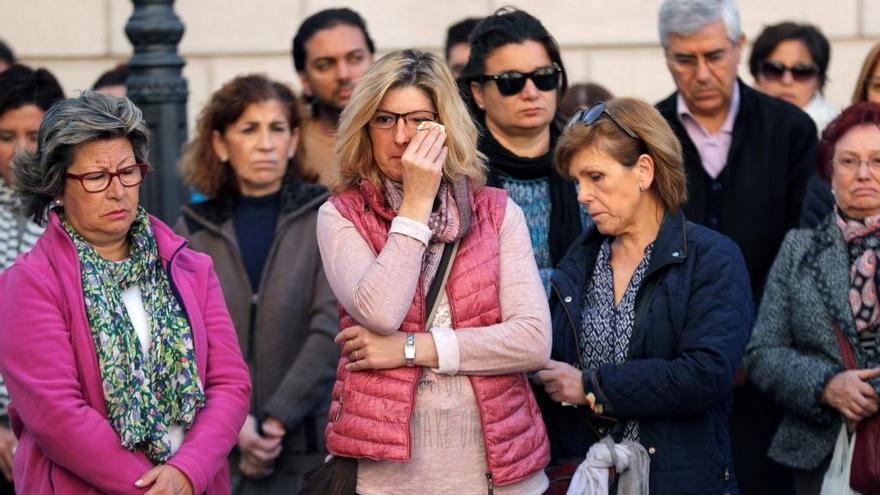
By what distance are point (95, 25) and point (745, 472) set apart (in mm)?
6149

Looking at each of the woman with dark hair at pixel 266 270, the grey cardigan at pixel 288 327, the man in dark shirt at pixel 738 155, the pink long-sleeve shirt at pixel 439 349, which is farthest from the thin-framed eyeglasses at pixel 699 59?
the pink long-sleeve shirt at pixel 439 349

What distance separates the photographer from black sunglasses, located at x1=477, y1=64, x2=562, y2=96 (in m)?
5.94

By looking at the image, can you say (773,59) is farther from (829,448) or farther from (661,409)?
(661,409)

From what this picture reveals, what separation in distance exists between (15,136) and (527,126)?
6.89ft

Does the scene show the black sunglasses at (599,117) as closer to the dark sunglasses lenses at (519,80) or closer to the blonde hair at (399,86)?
the blonde hair at (399,86)

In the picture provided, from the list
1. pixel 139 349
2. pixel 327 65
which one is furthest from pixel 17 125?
pixel 139 349

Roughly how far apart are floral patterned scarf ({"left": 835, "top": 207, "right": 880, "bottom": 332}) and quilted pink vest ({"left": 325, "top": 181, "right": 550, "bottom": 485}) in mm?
1262

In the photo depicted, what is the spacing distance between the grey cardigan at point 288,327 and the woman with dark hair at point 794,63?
2896mm

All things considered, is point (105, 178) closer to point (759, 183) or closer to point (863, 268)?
point (863, 268)

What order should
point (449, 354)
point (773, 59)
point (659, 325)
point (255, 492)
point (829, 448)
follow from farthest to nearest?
1. point (773, 59)
2. point (255, 492)
3. point (829, 448)
4. point (659, 325)
5. point (449, 354)

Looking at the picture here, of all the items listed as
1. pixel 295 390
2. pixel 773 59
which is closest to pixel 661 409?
pixel 295 390

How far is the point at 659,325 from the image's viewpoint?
512 cm

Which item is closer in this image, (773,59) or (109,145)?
(109,145)

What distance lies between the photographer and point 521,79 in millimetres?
5934
